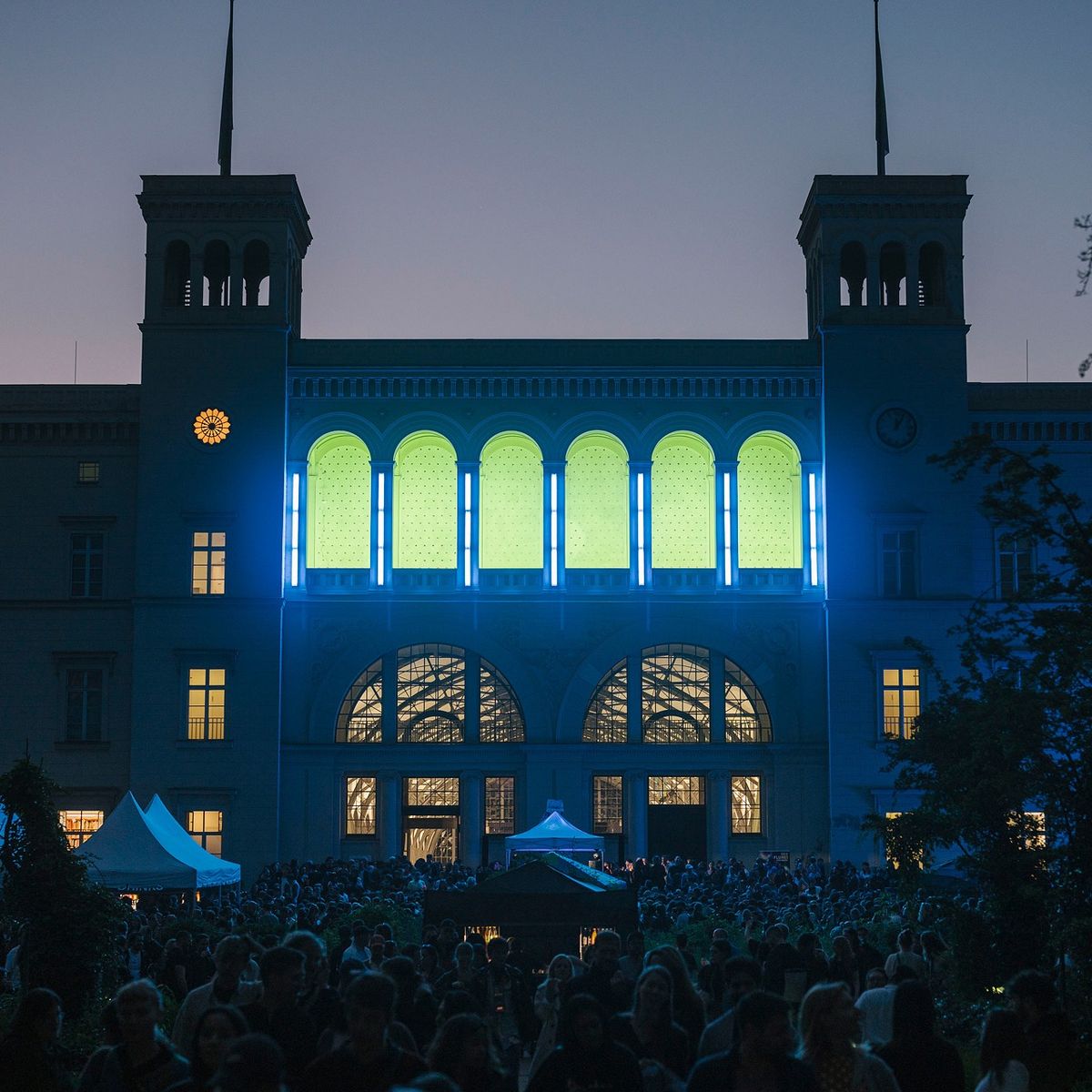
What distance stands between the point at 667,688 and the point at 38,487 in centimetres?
1908

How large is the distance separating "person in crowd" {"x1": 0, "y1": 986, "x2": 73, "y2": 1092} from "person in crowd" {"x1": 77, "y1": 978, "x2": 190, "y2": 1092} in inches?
24.1

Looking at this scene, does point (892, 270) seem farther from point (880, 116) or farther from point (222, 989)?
point (222, 989)

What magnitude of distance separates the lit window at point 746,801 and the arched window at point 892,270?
14608 mm

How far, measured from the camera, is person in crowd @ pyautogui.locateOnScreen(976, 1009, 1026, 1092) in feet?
31.9

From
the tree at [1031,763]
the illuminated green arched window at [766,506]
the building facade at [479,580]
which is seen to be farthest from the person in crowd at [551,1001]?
the illuminated green arched window at [766,506]

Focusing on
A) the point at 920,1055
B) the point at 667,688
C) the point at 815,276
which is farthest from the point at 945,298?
the point at 920,1055

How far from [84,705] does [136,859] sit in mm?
18720

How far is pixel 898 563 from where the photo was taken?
4722 centimetres

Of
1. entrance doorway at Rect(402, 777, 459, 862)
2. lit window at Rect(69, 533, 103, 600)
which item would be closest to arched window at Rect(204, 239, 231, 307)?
lit window at Rect(69, 533, 103, 600)

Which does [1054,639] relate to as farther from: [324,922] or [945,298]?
[945,298]

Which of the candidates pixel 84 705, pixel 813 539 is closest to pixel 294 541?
pixel 84 705

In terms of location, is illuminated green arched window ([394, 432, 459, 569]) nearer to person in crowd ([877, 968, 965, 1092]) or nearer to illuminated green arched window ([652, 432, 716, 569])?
illuminated green arched window ([652, 432, 716, 569])

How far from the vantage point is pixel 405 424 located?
4819cm

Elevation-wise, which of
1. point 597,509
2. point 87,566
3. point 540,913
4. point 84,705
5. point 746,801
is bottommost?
point 540,913
